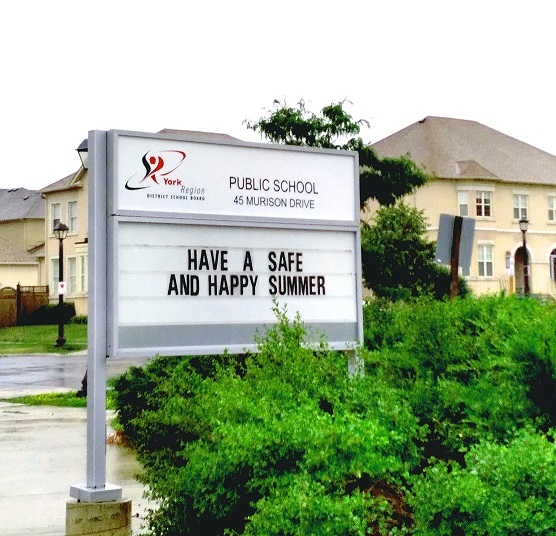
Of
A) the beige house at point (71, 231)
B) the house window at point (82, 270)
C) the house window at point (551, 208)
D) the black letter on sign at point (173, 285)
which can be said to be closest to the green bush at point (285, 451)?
the black letter on sign at point (173, 285)

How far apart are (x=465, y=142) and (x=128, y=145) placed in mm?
63097

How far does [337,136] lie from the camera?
40.2 m

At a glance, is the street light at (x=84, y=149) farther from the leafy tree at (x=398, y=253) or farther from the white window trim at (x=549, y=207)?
the white window trim at (x=549, y=207)

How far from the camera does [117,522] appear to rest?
725 cm

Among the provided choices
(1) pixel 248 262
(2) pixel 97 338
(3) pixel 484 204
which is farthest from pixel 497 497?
(3) pixel 484 204

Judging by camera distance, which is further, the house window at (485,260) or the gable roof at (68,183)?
the house window at (485,260)

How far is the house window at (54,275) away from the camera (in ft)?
218

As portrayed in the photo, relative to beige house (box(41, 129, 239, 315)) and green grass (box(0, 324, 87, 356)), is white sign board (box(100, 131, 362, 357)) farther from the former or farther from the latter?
beige house (box(41, 129, 239, 315))

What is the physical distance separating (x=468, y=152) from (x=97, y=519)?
6317 cm

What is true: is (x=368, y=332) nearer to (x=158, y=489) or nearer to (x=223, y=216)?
(x=223, y=216)

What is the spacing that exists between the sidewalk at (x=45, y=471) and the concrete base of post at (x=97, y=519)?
8.2 inches

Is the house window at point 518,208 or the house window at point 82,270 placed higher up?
the house window at point 518,208

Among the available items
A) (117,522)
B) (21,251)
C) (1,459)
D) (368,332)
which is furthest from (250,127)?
(21,251)

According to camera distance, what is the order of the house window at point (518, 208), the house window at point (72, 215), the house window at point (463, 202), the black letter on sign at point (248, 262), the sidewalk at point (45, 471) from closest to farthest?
1. the black letter on sign at point (248, 262)
2. the sidewalk at point (45, 471)
3. the house window at point (72, 215)
4. the house window at point (463, 202)
5. the house window at point (518, 208)
